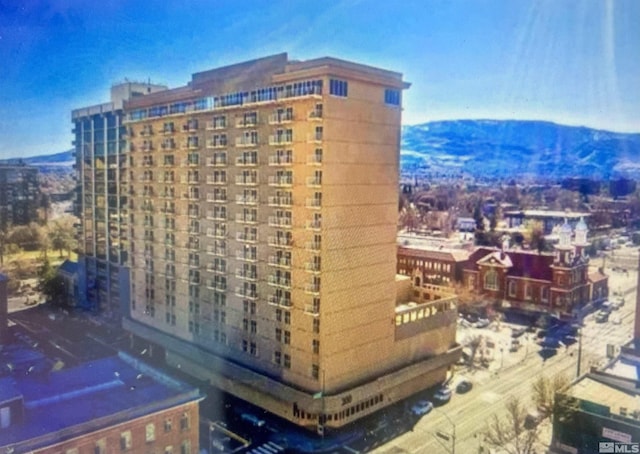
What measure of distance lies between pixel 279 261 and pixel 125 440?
1966 millimetres

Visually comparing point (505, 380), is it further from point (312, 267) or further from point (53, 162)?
point (53, 162)

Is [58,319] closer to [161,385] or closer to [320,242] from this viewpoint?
[161,385]

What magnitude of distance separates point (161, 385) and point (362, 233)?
7.04 ft

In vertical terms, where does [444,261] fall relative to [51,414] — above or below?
above

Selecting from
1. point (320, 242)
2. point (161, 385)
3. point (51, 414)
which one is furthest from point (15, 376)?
point (320, 242)

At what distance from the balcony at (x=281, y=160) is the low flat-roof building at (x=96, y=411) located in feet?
6.65

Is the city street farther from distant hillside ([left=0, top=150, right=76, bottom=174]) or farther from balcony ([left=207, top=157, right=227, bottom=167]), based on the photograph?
distant hillside ([left=0, top=150, right=76, bottom=174])

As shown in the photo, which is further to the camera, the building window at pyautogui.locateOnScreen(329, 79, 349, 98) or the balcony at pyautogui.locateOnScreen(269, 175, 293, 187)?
the balcony at pyautogui.locateOnScreen(269, 175, 293, 187)

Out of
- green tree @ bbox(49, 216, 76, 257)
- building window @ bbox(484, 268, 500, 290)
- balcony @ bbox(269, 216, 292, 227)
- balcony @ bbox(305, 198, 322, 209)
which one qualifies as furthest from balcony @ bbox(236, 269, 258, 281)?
building window @ bbox(484, 268, 500, 290)

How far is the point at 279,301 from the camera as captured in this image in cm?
484

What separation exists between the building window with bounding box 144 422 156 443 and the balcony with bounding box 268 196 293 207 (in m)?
2.08

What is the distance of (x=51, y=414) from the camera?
3385 mm

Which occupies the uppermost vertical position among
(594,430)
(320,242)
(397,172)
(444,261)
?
(397,172)

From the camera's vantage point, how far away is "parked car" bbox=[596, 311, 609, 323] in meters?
5.31
